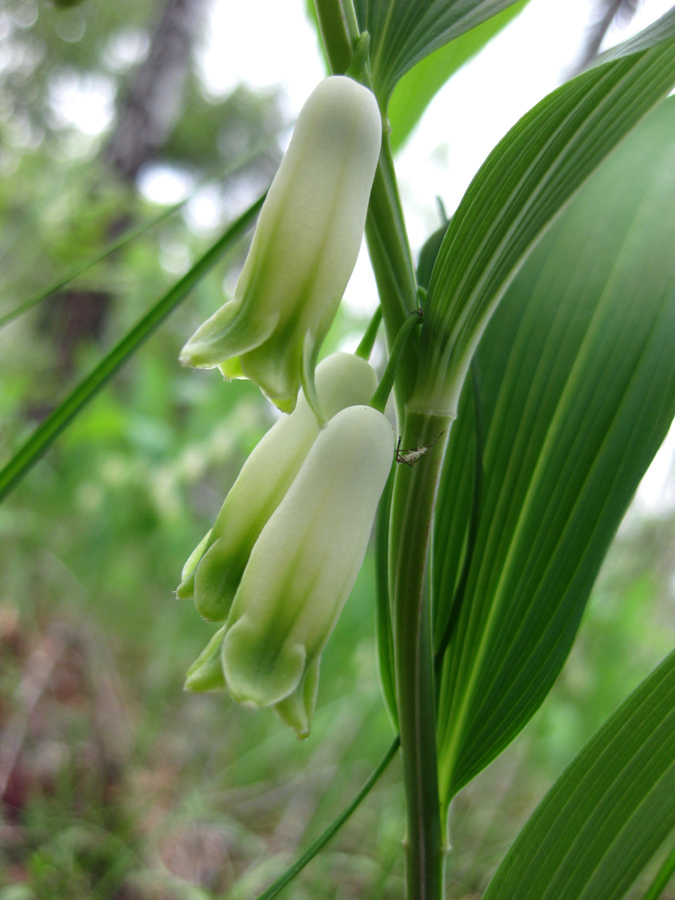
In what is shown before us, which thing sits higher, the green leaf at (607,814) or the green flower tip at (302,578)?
the green flower tip at (302,578)

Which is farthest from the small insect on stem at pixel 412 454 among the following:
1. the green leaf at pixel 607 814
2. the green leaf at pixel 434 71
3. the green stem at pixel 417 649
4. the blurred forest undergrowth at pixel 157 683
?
the blurred forest undergrowth at pixel 157 683

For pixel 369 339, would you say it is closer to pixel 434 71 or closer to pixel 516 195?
pixel 516 195

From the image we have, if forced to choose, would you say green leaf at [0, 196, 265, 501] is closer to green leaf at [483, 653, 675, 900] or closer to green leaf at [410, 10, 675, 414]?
green leaf at [410, 10, 675, 414]

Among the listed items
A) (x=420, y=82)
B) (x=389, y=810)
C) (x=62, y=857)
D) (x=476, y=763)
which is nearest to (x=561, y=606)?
(x=476, y=763)

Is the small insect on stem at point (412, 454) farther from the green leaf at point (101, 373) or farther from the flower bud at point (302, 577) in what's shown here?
the green leaf at point (101, 373)

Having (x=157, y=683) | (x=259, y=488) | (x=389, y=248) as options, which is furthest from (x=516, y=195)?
(x=157, y=683)
